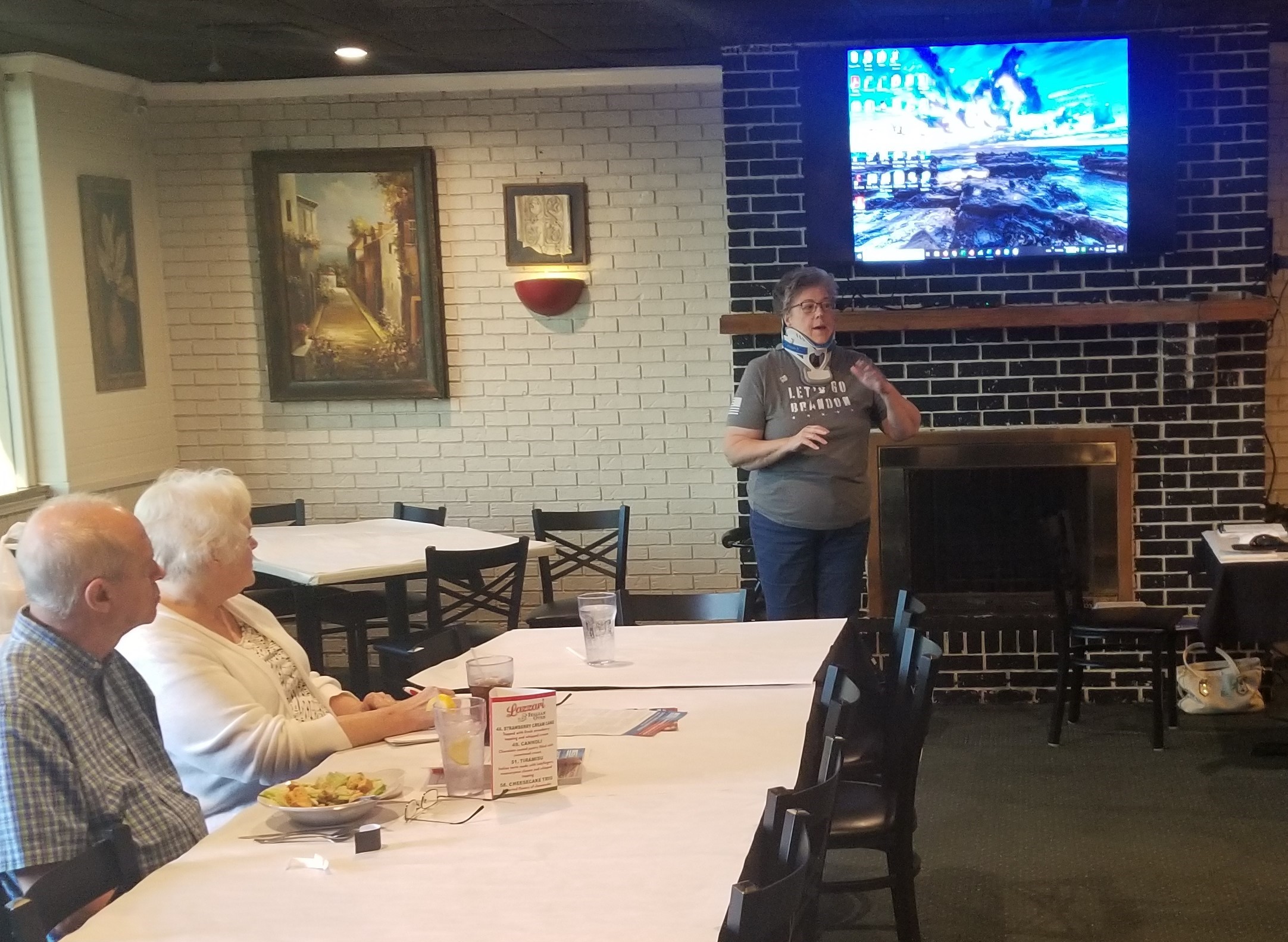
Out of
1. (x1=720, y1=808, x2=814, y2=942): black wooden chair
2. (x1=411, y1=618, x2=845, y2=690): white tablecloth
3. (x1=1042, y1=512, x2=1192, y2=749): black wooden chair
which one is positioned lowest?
(x1=1042, y1=512, x2=1192, y2=749): black wooden chair

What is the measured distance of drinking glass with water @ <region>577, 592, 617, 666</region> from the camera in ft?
10.3

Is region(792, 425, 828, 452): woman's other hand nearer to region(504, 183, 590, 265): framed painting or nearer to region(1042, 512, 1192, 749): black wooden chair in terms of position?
region(1042, 512, 1192, 749): black wooden chair

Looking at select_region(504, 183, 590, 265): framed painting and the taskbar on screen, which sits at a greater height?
select_region(504, 183, 590, 265): framed painting

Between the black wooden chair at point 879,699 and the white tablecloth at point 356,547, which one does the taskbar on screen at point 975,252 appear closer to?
the white tablecloth at point 356,547

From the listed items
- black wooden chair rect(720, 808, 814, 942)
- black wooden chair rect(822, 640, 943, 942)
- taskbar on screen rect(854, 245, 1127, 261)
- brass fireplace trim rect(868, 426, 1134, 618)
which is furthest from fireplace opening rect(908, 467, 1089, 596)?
black wooden chair rect(720, 808, 814, 942)

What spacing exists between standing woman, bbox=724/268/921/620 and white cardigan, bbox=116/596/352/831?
216 cm

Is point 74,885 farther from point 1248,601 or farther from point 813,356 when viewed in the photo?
point 1248,601

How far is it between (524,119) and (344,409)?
160 centimetres

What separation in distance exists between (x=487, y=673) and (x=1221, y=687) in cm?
388

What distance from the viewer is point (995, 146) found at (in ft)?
18.3

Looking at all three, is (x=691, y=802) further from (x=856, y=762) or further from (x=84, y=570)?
(x=856, y=762)

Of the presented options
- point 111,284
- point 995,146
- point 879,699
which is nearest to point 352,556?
point 879,699

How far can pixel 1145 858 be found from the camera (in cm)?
399

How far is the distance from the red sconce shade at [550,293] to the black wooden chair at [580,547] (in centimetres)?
93
